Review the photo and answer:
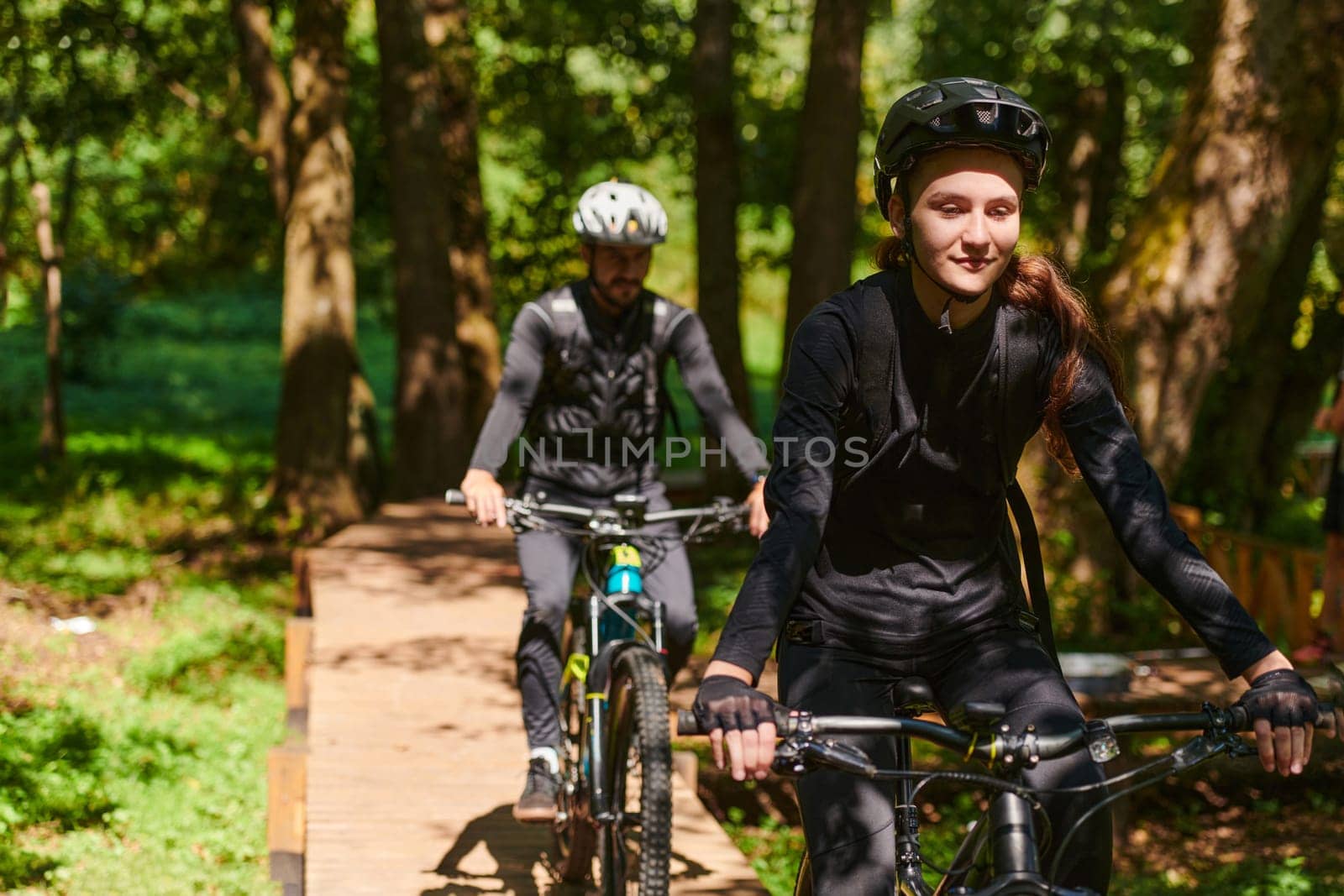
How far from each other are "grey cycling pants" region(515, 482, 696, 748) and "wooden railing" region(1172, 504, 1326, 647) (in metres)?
5.17

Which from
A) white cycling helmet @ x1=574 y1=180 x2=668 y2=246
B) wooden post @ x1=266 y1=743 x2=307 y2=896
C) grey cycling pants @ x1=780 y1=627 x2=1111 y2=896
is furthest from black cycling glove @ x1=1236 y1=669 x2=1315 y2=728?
wooden post @ x1=266 y1=743 x2=307 y2=896

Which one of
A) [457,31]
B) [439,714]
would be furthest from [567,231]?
[439,714]

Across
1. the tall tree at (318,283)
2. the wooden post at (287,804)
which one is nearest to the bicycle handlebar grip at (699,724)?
the wooden post at (287,804)

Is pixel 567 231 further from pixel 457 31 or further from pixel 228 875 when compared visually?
pixel 228 875

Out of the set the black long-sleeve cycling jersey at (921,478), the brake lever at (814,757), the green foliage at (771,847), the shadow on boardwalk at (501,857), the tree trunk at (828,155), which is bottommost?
the green foliage at (771,847)

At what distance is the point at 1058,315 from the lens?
3182 mm

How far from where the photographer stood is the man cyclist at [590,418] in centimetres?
525

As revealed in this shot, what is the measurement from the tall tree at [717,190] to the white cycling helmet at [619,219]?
9.51 meters

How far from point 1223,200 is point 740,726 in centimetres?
768

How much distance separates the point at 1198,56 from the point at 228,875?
7.46m

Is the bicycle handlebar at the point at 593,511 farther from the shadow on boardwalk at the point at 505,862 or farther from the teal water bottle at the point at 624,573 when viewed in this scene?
the shadow on boardwalk at the point at 505,862

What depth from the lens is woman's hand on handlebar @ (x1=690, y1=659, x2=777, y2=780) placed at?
8.04 feet

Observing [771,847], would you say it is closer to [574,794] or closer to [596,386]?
[574,794]

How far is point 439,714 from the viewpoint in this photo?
7.69m
